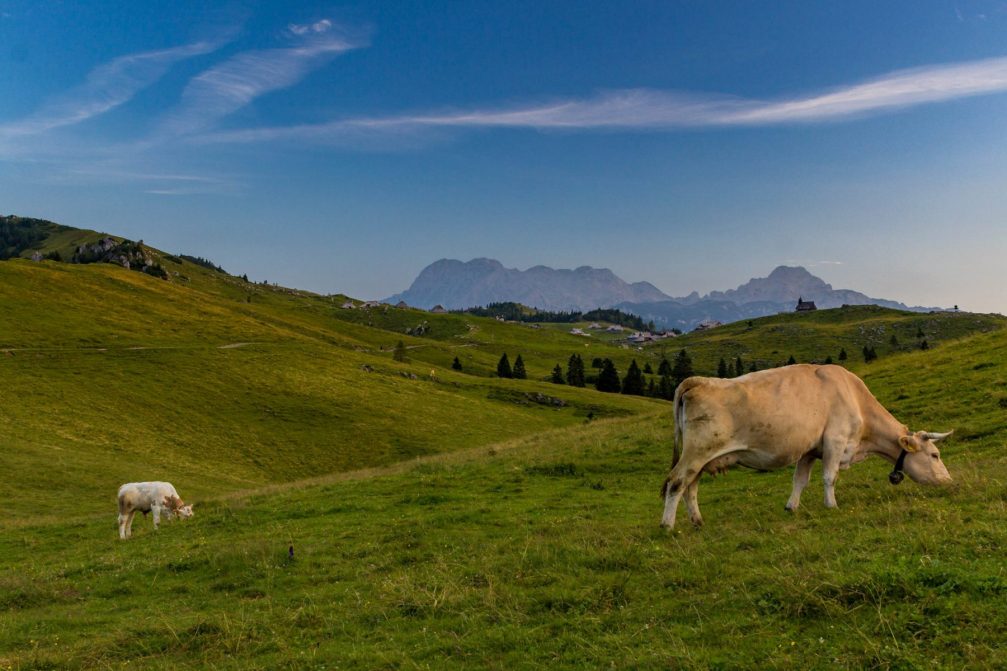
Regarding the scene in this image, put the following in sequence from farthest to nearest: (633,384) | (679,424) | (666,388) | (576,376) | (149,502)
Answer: (576,376)
(666,388)
(633,384)
(149,502)
(679,424)

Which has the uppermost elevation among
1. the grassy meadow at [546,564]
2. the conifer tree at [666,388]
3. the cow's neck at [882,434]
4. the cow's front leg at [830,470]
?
the cow's neck at [882,434]

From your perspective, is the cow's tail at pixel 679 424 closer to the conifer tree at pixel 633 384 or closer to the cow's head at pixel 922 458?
the cow's head at pixel 922 458

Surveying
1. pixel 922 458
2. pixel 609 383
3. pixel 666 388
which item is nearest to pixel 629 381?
pixel 609 383

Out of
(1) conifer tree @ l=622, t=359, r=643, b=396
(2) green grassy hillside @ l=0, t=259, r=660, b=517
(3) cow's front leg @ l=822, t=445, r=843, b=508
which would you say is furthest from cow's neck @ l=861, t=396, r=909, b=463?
(1) conifer tree @ l=622, t=359, r=643, b=396

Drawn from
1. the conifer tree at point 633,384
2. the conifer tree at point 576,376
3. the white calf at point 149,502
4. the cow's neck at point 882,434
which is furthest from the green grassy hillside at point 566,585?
the conifer tree at point 576,376

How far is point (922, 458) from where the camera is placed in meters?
13.1

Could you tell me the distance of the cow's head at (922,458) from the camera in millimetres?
13008

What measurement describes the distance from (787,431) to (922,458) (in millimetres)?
3528

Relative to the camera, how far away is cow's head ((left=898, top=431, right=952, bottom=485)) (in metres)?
13.0

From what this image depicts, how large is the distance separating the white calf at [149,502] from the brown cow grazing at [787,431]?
22823 millimetres

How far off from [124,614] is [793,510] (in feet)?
48.3

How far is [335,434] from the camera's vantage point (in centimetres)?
6781

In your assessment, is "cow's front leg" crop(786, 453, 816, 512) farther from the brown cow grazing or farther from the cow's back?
the cow's back

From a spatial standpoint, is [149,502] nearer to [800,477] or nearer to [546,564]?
[546,564]
